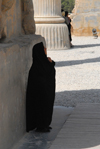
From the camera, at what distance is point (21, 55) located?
4.01m

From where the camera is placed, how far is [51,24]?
13359 millimetres

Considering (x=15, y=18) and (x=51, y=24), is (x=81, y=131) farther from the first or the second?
(x=51, y=24)

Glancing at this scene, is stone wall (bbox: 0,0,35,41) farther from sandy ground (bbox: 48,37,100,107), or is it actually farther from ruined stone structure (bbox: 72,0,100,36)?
ruined stone structure (bbox: 72,0,100,36)

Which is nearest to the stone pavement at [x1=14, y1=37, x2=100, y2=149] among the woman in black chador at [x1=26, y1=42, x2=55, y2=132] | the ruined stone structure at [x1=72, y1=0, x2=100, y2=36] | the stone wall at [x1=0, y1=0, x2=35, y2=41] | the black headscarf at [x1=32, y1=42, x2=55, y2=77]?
the woman in black chador at [x1=26, y1=42, x2=55, y2=132]

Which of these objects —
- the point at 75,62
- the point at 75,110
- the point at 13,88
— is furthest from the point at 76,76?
the point at 13,88

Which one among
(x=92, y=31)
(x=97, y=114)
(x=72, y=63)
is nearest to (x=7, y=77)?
(x=97, y=114)

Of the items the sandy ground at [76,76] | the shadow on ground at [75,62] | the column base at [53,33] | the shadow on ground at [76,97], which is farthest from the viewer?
the column base at [53,33]

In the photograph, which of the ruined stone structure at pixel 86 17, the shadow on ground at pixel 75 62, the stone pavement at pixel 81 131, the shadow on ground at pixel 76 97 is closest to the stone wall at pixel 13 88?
the stone pavement at pixel 81 131

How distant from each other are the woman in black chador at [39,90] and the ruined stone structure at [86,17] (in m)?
16.2

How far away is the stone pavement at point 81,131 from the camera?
3773 mm

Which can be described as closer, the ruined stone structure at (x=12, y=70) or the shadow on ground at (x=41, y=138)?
the ruined stone structure at (x=12, y=70)

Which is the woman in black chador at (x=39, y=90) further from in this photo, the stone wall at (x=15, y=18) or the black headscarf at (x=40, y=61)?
the stone wall at (x=15, y=18)

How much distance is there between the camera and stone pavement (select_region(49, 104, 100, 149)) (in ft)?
12.4

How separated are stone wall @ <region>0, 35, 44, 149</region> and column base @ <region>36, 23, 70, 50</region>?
883 centimetres
